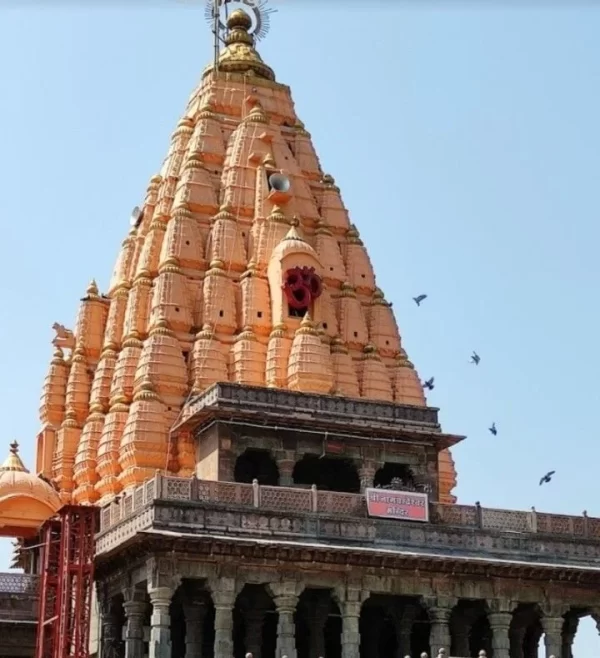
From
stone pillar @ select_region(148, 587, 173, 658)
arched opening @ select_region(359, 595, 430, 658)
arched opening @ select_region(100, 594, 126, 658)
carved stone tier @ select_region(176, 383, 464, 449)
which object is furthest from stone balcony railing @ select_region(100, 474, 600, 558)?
carved stone tier @ select_region(176, 383, 464, 449)

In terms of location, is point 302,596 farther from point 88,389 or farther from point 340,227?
point 340,227

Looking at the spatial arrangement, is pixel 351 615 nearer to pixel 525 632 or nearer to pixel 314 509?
pixel 314 509

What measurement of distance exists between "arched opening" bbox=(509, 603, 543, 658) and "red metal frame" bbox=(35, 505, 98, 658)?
41.9 ft

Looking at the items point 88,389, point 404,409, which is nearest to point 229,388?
point 404,409

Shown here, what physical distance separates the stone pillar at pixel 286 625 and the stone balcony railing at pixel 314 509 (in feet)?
7.42

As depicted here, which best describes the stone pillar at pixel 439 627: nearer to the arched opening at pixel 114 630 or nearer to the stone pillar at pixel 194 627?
the stone pillar at pixel 194 627

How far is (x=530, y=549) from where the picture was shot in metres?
42.7

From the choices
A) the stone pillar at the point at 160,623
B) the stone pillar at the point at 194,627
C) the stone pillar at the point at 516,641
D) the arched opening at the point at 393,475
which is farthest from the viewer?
the stone pillar at the point at 516,641

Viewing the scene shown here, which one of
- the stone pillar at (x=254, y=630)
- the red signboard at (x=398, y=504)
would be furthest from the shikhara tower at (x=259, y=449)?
the red signboard at (x=398, y=504)

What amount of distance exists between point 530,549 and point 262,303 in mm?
12897

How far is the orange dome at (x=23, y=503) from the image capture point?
1796 inches

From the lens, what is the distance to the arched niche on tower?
1935 inches

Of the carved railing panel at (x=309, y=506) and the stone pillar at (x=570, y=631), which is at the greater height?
the carved railing panel at (x=309, y=506)

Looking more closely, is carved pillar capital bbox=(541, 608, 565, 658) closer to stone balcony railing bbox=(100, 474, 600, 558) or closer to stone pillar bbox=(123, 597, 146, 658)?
stone balcony railing bbox=(100, 474, 600, 558)
